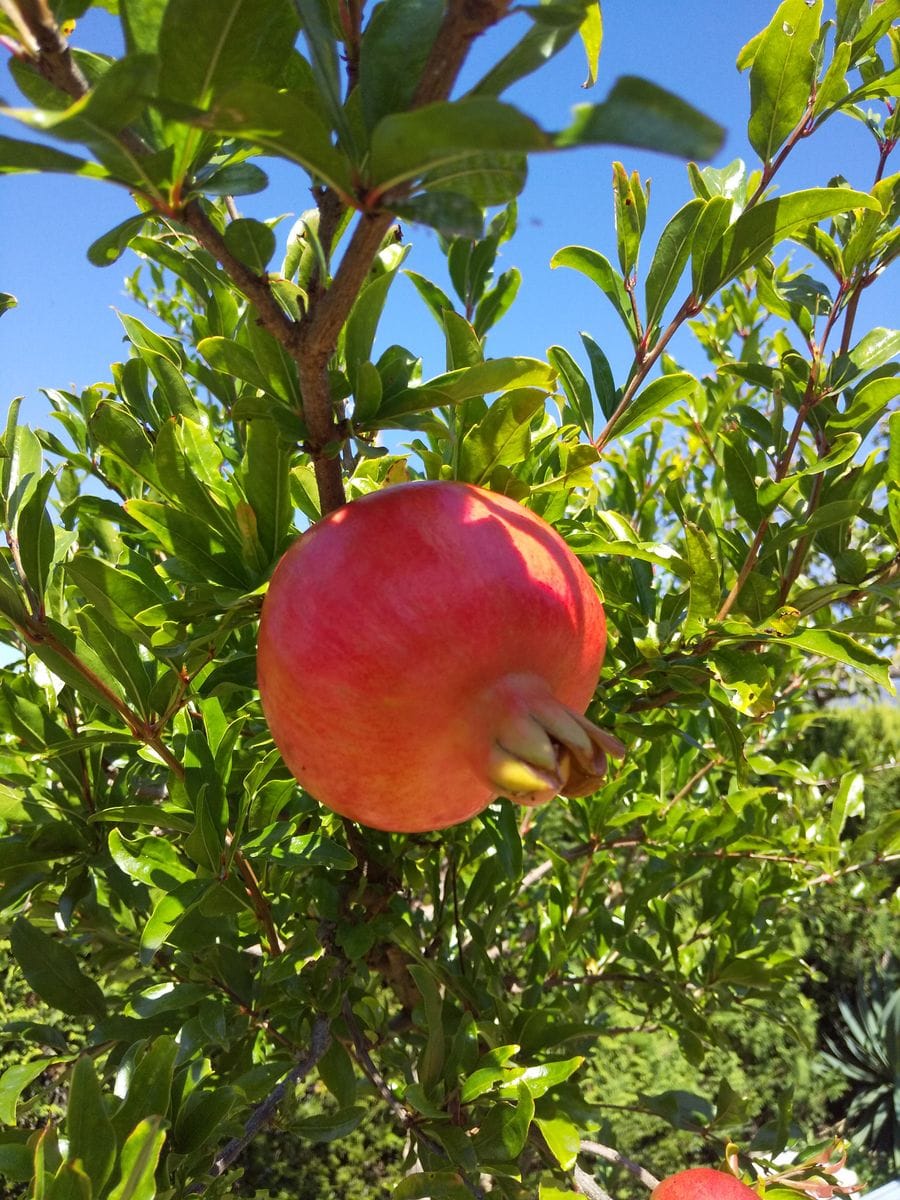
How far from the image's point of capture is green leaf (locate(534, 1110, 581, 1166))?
Result: 0.88m

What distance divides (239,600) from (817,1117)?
206 inches

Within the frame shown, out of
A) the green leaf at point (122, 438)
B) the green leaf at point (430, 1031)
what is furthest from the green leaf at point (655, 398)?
the green leaf at point (430, 1031)

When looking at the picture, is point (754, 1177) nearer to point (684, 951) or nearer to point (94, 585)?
point (684, 951)

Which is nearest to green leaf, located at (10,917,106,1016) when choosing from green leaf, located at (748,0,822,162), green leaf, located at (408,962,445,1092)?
green leaf, located at (408,962,445,1092)

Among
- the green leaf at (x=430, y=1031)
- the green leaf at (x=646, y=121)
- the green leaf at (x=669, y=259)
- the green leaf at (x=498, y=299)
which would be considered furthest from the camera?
the green leaf at (x=498, y=299)

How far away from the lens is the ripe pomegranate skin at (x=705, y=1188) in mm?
941

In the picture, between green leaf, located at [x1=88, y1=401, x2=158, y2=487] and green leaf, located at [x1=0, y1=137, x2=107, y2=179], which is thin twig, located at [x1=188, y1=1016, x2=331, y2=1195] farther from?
green leaf, located at [x1=0, y1=137, x2=107, y2=179]

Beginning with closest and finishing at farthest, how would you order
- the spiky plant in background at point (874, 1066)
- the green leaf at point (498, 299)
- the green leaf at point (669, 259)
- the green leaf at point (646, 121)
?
the green leaf at point (646, 121), the green leaf at point (669, 259), the green leaf at point (498, 299), the spiky plant in background at point (874, 1066)

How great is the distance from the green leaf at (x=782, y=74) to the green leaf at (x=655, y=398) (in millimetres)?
235

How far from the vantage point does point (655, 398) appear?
823 mm

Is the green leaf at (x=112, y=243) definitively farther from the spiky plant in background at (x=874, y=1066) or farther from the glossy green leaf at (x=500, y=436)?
the spiky plant in background at (x=874, y=1066)

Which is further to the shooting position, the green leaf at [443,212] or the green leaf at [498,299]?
the green leaf at [498,299]

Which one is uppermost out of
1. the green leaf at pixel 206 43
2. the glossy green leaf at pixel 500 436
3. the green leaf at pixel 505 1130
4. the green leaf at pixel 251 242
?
the green leaf at pixel 206 43

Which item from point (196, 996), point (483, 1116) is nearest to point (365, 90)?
point (196, 996)
